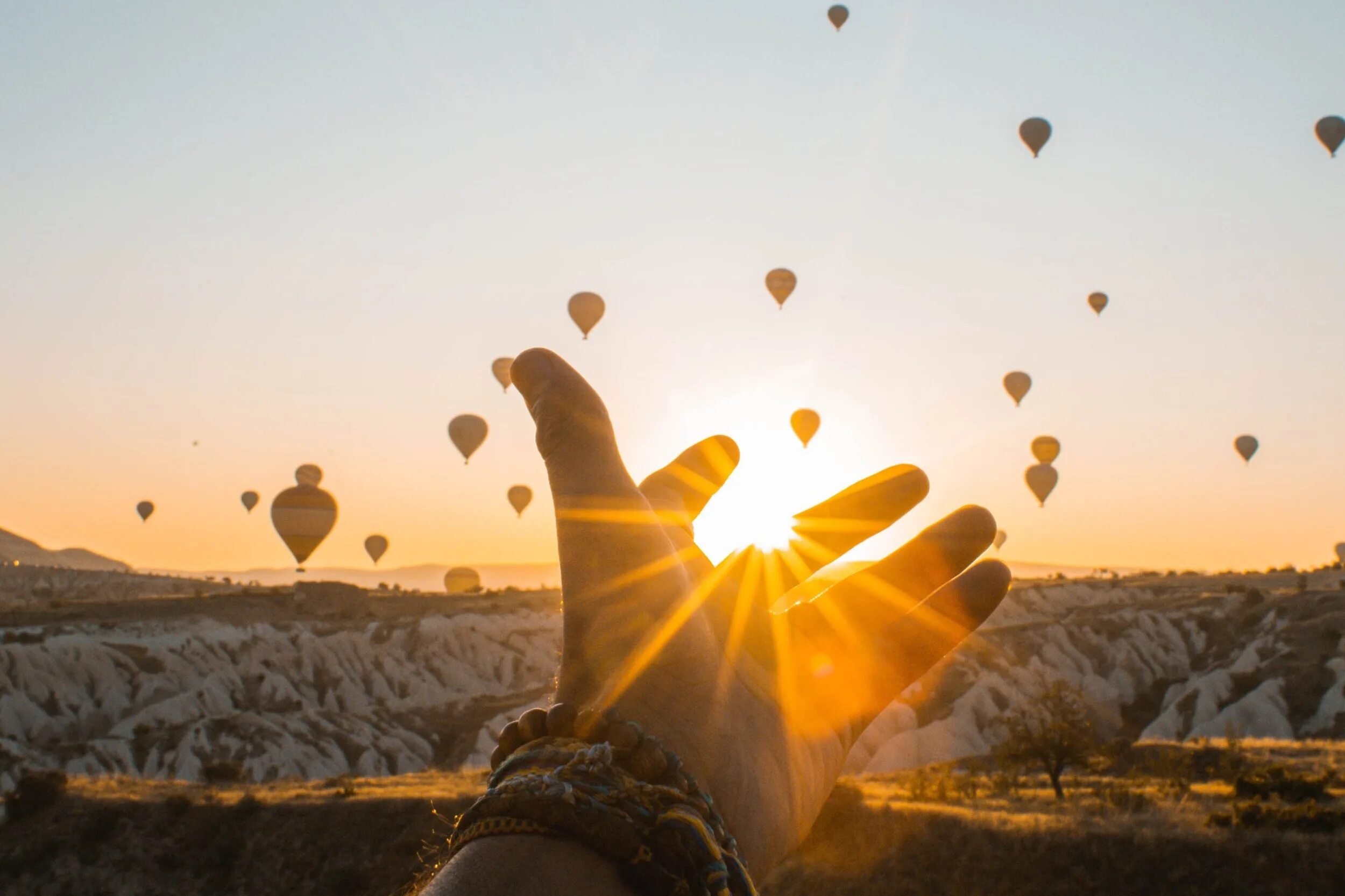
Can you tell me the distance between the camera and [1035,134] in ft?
179

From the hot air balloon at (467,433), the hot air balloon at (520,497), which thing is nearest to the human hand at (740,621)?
the hot air balloon at (467,433)

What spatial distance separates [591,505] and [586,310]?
49.9 metres

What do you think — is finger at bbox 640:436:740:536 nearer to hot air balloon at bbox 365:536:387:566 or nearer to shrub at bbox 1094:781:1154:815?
shrub at bbox 1094:781:1154:815

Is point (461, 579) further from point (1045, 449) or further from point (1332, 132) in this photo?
point (1332, 132)

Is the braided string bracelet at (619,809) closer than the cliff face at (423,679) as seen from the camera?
Yes

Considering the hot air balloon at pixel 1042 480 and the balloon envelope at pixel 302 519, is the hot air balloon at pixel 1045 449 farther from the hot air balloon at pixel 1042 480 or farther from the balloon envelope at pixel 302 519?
the balloon envelope at pixel 302 519

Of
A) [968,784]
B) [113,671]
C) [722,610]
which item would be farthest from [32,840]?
[722,610]

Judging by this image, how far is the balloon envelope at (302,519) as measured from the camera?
6469 cm

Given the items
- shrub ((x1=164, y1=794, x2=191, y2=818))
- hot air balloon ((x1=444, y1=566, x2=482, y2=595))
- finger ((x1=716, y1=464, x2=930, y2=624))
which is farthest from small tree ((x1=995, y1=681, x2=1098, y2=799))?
hot air balloon ((x1=444, y1=566, x2=482, y2=595))

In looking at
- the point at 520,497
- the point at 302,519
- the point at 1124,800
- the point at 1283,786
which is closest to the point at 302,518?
the point at 302,519

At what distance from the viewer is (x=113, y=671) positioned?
5662cm

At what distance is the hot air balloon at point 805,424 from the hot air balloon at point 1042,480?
20227 millimetres

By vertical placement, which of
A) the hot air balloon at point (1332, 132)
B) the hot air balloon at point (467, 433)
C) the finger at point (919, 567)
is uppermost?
the hot air balloon at point (1332, 132)

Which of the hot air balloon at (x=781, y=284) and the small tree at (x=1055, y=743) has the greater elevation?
the hot air balloon at (x=781, y=284)
